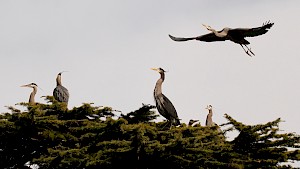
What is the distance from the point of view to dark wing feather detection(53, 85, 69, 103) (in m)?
23.4

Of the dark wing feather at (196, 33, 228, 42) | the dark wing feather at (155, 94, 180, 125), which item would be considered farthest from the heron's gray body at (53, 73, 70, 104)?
the dark wing feather at (196, 33, 228, 42)

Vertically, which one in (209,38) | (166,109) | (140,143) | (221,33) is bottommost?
(140,143)

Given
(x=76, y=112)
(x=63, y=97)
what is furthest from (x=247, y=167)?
(x=63, y=97)

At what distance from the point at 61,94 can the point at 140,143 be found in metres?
9.72

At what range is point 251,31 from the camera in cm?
1792

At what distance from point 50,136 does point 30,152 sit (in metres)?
1.17

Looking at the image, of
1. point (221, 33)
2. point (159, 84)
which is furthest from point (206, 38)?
point (159, 84)

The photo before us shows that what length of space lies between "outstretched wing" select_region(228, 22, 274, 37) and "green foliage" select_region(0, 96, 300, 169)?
288cm

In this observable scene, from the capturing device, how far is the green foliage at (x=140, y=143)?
14.6 meters

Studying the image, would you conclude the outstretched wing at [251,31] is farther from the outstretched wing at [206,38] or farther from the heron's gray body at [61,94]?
the heron's gray body at [61,94]

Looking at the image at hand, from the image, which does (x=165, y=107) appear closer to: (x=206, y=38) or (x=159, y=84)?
(x=159, y=84)

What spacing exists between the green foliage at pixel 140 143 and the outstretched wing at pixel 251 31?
9.43 feet

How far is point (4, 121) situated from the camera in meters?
16.1

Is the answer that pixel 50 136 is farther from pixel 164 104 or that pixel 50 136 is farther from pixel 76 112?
pixel 164 104
